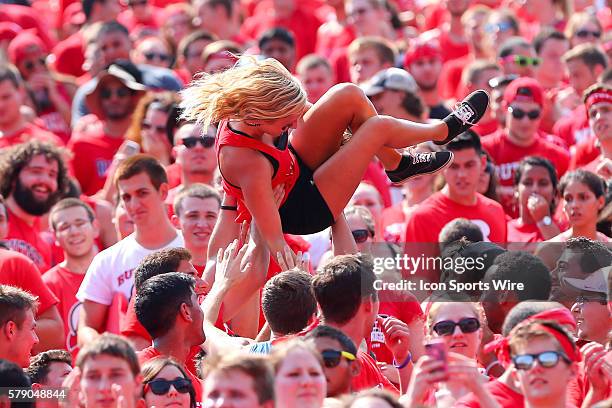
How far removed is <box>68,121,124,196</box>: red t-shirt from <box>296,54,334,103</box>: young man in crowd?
70.4 inches

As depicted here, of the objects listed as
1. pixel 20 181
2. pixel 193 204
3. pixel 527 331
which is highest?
pixel 20 181

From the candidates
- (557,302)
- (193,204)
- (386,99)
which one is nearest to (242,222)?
A: (193,204)

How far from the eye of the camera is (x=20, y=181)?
9922 millimetres

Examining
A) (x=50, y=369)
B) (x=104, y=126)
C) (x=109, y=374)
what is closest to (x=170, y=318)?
(x=50, y=369)

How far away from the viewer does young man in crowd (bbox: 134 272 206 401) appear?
6832 millimetres

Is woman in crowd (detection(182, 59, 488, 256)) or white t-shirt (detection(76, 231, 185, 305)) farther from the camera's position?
white t-shirt (detection(76, 231, 185, 305))

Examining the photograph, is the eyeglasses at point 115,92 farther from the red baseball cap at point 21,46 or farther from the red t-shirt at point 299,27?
the red t-shirt at point 299,27

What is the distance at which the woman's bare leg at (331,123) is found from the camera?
7531 mm

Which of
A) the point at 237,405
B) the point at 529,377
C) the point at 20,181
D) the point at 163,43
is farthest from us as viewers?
the point at 163,43

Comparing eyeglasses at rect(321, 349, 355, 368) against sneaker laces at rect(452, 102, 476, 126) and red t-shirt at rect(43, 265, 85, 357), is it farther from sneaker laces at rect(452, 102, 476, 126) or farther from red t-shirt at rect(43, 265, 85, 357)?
red t-shirt at rect(43, 265, 85, 357)

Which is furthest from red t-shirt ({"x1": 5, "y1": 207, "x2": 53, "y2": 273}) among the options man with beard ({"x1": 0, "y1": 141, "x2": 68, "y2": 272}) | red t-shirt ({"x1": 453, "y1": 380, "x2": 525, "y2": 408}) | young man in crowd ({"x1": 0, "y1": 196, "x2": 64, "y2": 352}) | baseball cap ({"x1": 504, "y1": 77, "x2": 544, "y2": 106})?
red t-shirt ({"x1": 453, "y1": 380, "x2": 525, "y2": 408})

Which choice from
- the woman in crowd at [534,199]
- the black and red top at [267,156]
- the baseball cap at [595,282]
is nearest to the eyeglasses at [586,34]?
the woman in crowd at [534,199]

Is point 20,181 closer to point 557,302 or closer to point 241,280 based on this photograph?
point 241,280

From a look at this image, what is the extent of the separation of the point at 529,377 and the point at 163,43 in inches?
364
